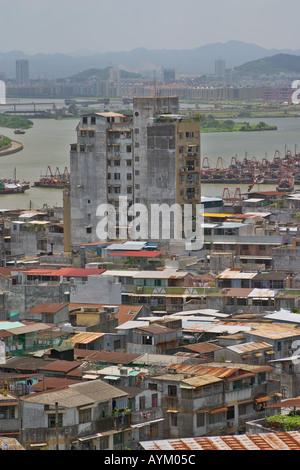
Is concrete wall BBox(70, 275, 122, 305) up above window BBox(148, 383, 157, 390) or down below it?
below

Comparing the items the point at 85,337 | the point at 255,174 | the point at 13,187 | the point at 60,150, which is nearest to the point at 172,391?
the point at 85,337

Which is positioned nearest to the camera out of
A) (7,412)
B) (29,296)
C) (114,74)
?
(7,412)

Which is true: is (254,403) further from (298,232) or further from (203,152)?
(203,152)

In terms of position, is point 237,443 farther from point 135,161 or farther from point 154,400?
point 135,161

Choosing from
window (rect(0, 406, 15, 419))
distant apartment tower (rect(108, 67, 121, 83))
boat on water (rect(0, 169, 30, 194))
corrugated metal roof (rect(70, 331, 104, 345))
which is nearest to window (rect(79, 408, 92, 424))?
window (rect(0, 406, 15, 419))

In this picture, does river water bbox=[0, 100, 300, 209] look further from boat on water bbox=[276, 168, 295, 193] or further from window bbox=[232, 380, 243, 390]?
window bbox=[232, 380, 243, 390]
